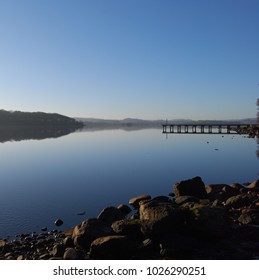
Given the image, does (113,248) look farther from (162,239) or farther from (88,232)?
(162,239)

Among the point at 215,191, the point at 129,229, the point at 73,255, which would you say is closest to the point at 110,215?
the point at 129,229

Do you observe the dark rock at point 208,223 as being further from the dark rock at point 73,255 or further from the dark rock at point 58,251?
the dark rock at point 58,251

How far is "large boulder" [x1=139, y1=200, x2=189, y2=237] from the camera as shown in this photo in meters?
11.9

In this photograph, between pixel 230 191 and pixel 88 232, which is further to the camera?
pixel 230 191

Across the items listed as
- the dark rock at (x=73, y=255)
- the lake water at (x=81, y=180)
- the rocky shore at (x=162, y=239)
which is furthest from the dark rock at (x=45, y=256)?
the lake water at (x=81, y=180)

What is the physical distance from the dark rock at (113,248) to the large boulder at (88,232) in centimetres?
85

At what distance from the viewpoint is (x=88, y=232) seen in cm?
1265

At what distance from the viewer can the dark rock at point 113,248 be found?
37.4ft

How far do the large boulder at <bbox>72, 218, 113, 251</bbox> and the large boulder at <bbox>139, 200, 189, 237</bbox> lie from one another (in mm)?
1686

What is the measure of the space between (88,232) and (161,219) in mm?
2871

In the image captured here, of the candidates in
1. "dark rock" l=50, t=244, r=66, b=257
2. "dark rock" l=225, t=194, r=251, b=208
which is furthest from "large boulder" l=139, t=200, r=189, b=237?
"dark rock" l=225, t=194, r=251, b=208

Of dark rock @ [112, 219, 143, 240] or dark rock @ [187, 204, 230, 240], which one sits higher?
dark rock @ [187, 204, 230, 240]

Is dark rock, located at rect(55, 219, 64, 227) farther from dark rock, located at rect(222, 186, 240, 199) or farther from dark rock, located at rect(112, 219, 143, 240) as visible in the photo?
dark rock, located at rect(222, 186, 240, 199)
